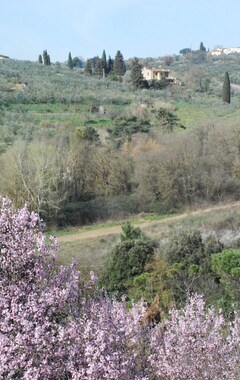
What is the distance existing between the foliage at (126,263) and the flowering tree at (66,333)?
12.2 meters

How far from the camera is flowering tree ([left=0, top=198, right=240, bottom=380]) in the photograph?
5438mm

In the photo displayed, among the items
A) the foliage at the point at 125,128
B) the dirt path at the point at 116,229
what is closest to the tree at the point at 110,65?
the foliage at the point at 125,128

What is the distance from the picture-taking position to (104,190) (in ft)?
124

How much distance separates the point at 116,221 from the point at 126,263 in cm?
1444

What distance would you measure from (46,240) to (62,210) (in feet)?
93.9

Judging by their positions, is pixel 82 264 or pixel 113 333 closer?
pixel 113 333

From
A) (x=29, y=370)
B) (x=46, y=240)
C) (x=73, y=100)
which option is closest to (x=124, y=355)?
(x=29, y=370)

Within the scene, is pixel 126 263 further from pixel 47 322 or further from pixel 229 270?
pixel 47 322

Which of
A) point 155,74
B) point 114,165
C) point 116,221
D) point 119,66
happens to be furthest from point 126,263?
point 155,74

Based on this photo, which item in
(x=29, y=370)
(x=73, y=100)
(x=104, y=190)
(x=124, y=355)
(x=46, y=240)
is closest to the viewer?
(x=29, y=370)

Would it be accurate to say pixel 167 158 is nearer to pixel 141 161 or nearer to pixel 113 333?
pixel 141 161

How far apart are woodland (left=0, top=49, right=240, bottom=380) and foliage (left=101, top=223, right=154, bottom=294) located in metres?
0.05

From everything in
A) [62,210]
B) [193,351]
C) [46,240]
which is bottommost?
[62,210]

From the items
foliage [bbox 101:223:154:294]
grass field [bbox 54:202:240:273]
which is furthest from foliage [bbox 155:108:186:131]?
foliage [bbox 101:223:154:294]
